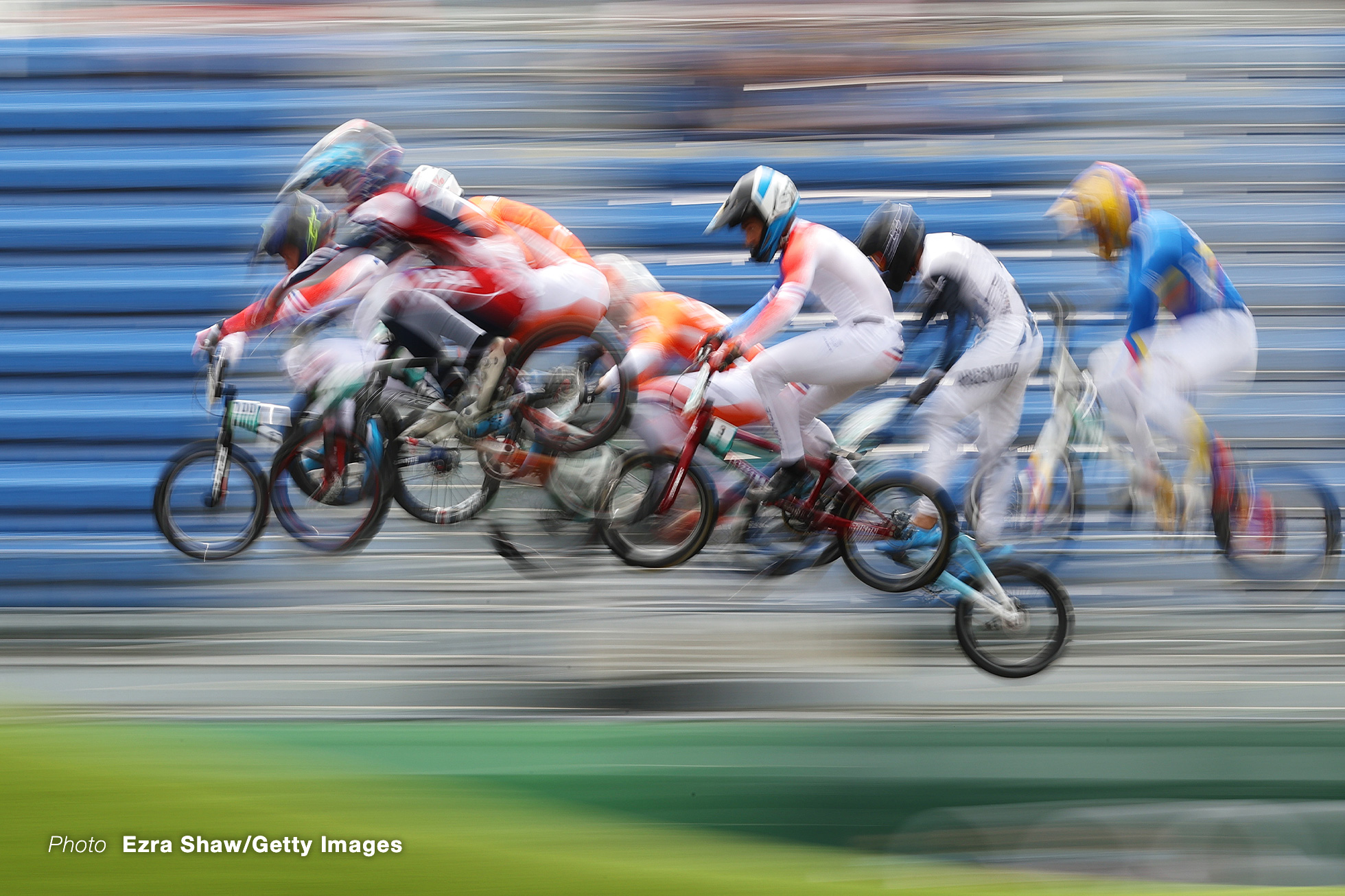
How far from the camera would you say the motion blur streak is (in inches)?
299

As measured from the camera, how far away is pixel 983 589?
249 inches

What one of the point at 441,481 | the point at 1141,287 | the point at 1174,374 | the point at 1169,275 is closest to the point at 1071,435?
the point at 1174,374

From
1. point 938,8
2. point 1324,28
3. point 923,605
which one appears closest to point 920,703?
point 923,605

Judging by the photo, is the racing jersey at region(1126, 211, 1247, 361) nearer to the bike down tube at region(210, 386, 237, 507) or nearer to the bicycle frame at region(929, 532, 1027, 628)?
the bicycle frame at region(929, 532, 1027, 628)

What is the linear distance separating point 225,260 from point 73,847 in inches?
157

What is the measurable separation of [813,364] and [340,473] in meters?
2.30

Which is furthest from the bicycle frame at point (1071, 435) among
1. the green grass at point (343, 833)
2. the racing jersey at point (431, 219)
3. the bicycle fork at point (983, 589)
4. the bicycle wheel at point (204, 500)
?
the bicycle wheel at point (204, 500)

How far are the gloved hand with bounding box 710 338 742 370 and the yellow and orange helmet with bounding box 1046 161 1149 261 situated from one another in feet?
5.84

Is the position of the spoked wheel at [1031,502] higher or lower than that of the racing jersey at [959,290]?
lower

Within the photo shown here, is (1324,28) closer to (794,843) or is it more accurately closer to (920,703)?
(920,703)

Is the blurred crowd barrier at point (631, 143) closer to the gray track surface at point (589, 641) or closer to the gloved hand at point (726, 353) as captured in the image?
the gray track surface at point (589, 641)

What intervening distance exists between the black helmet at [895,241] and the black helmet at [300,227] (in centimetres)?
261

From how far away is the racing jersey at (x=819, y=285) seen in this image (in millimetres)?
5844

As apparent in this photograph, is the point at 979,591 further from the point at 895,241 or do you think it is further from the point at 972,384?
the point at 895,241
